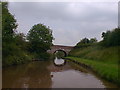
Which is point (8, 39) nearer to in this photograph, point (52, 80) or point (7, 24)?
point (7, 24)

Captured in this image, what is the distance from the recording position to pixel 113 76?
43.5ft

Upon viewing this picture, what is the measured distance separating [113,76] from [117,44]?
17.5 metres

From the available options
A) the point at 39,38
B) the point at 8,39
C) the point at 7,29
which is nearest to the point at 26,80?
the point at 7,29

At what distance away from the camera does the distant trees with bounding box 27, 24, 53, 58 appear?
53.6 meters

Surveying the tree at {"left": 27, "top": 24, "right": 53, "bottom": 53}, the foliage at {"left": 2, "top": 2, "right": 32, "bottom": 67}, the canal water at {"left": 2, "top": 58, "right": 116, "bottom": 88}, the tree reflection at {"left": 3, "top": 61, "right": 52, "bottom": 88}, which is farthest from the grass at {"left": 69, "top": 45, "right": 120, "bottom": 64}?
the tree at {"left": 27, "top": 24, "right": 53, "bottom": 53}

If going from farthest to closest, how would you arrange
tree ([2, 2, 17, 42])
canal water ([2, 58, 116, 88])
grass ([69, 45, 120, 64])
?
1. tree ([2, 2, 17, 42])
2. grass ([69, 45, 120, 64])
3. canal water ([2, 58, 116, 88])

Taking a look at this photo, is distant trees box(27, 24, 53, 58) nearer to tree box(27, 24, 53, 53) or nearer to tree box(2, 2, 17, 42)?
tree box(27, 24, 53, 53)

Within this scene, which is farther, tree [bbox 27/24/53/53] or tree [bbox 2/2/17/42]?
tree [bbox 27/24/53/53]

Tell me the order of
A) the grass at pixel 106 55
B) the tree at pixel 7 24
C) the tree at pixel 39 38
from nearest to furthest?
the grass at pixel 106 55 → the tree at pixel 7 24 → the tree at pixel 39 38

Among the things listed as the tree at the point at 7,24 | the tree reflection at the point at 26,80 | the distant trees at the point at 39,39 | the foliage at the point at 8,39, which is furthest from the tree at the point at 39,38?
the tree reflection at the point at 26,80

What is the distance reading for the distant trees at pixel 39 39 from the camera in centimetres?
5356

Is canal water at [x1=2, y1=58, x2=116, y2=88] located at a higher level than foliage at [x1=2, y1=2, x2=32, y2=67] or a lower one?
lower

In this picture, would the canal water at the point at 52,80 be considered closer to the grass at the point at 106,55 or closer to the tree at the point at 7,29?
the grass at the point at 106,55

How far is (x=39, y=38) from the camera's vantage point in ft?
176
